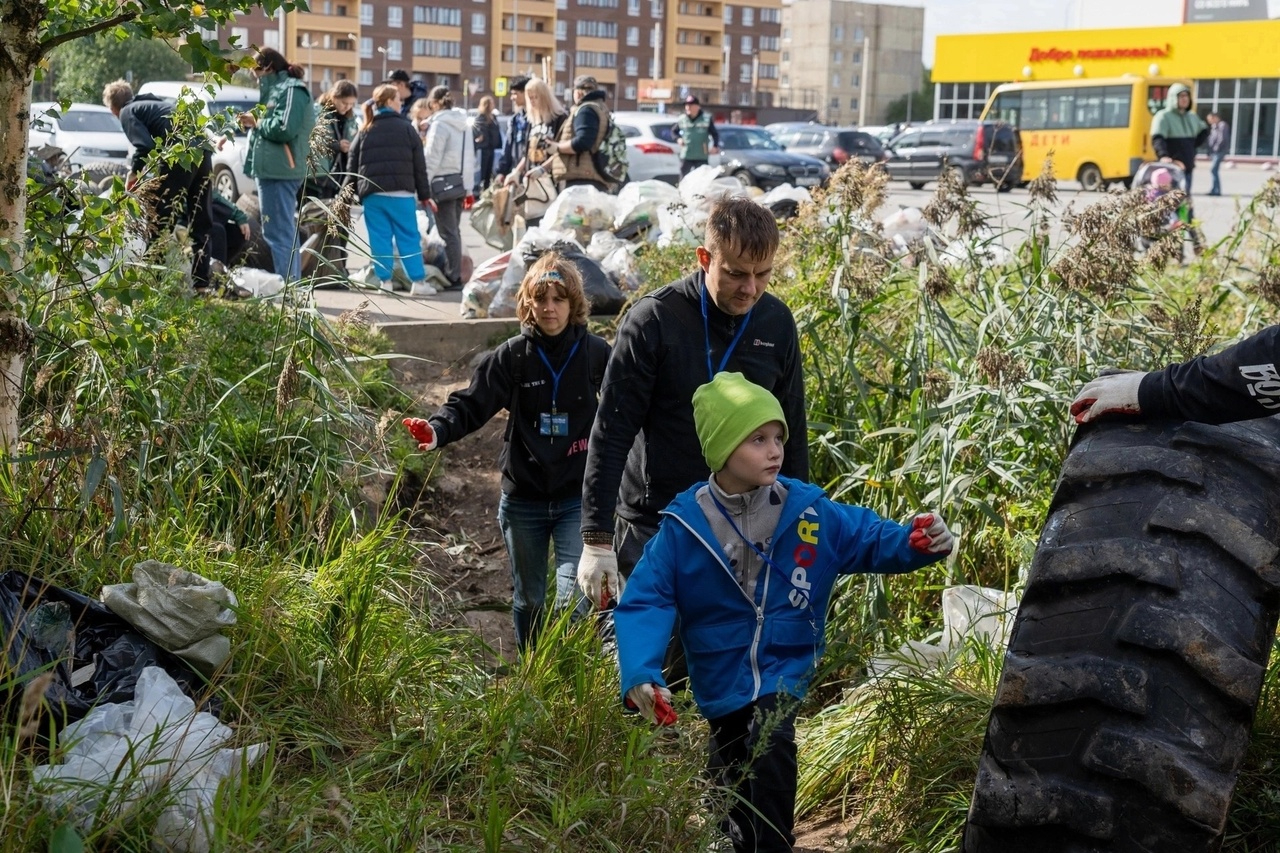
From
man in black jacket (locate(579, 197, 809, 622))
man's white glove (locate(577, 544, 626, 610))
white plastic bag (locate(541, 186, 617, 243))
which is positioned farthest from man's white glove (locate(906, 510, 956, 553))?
white plastic bag (locate(541, 186, 617, 243))

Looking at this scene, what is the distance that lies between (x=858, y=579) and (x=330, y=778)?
2.25 meters

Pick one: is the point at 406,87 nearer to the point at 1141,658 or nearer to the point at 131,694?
the point at 131,694

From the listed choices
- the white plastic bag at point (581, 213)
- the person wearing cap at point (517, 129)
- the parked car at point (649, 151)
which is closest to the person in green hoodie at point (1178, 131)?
the person wearing cap at point (517, 129)

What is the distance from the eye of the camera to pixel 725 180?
1159cm

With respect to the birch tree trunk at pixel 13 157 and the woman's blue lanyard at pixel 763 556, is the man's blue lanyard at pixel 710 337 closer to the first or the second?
the woman's blue lanyard at pixel 763 556

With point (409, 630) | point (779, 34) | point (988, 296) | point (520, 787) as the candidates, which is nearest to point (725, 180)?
point (988, 296)

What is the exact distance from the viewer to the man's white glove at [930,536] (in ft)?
10.1

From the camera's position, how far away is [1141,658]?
8.27 ft

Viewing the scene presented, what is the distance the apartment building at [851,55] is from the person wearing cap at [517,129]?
110 metres

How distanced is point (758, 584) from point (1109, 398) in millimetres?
877

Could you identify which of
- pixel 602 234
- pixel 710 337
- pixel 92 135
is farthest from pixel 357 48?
pixel 710 337

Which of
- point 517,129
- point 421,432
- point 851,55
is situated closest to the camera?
point 421,432

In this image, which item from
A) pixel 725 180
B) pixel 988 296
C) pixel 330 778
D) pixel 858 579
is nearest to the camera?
pixel 330 778

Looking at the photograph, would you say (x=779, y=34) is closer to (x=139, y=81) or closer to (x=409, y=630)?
(x=139, y=81)
